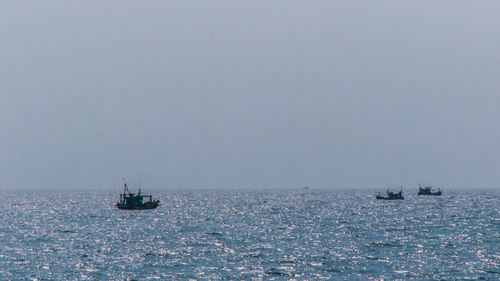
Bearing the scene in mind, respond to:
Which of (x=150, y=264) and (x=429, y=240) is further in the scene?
(x=429, y=240)

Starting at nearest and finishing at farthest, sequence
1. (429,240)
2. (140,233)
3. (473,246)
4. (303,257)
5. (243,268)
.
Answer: (243,268) → (303,257) → (473,246) → (429,240) → (140,233)

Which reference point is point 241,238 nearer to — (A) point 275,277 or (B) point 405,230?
(B) point 405,230

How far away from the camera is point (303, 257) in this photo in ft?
219

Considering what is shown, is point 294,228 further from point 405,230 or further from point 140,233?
point 140,233

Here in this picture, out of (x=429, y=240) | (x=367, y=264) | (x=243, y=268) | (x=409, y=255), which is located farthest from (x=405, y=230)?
(x=243, y=268)

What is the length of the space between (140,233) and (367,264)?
4249 cm

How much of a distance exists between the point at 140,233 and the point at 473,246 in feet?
141

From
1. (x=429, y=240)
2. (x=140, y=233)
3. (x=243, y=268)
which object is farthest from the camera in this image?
(x=140, y=233)

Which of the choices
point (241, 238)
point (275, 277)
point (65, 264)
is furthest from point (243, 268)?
point (241, 238)

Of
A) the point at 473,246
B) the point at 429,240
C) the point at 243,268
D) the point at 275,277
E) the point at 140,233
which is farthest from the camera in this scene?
the point at 140,233

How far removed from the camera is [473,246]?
252 feet

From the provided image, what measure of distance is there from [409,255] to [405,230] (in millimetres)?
31016

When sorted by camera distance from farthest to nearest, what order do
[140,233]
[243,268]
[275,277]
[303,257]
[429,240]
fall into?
[140,233]
[429,240]
[303,257]
[243,268]
[275,277]

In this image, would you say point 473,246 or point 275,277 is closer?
point 275,277
